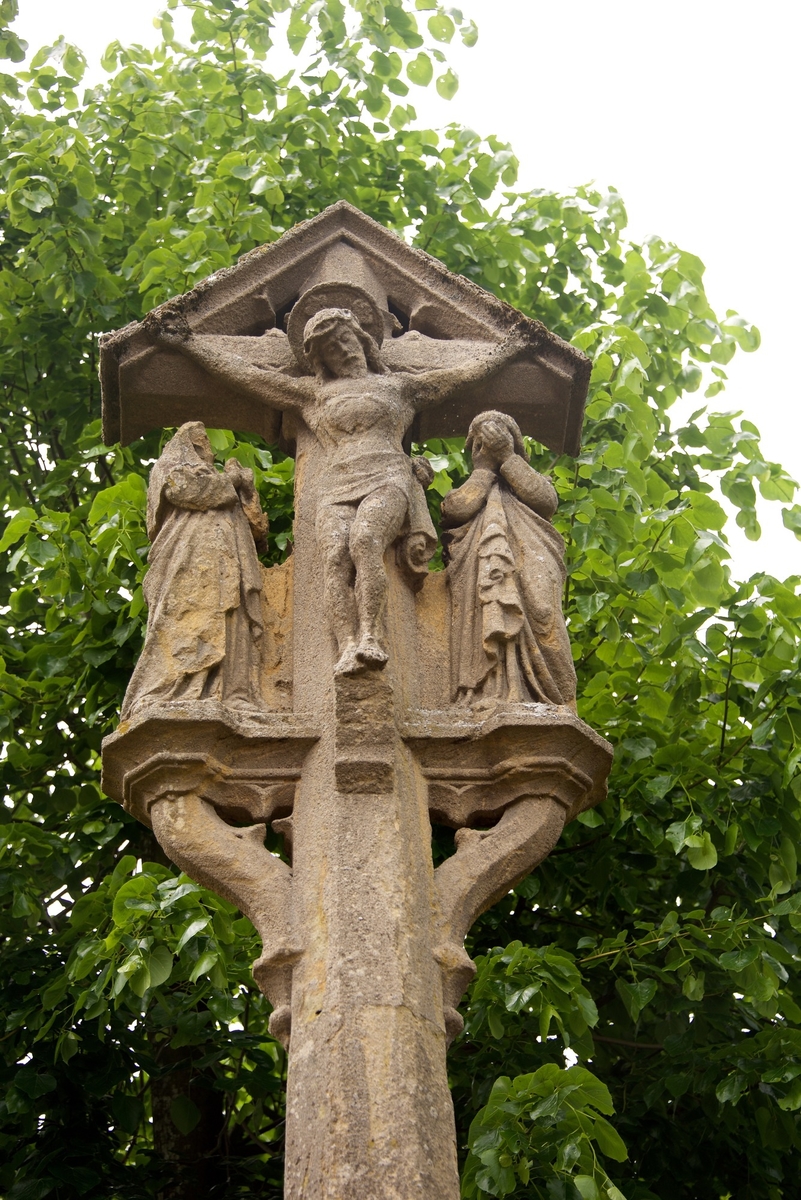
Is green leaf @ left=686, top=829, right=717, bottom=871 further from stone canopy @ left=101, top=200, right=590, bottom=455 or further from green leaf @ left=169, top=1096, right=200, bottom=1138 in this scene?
green leaf @ left=169, top=1096, right=200, bottom=1138

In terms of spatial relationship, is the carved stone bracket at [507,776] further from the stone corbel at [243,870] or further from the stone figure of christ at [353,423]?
the stone corbel at [243,870]

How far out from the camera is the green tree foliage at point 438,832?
18.7ft

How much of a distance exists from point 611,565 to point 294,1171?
404 cm

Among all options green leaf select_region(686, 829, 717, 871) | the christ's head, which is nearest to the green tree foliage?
green leaf select_region(686, 829, 717, 871)

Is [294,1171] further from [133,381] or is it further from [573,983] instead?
[133,381]

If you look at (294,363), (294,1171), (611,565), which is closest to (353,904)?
(294,1171)

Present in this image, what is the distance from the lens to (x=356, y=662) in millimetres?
4449

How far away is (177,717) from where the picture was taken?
434 cm

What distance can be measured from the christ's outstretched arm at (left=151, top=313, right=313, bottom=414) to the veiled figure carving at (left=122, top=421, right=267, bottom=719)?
36 cm

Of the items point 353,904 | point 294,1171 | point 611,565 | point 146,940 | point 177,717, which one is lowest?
point 294,1171

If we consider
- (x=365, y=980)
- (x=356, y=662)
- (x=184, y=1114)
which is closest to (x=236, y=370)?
(x=356, y=662)

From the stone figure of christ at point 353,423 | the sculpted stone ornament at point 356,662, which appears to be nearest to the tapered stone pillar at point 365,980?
the sculpted stone ornament at point 356,662

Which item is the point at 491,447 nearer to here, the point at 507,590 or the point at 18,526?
the point at 507,590

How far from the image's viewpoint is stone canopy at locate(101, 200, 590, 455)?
A: 5.79 m
